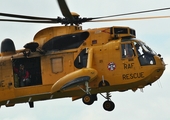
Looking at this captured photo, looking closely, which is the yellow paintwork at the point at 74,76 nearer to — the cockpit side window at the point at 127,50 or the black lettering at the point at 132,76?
the black lettering at the point at 132,76

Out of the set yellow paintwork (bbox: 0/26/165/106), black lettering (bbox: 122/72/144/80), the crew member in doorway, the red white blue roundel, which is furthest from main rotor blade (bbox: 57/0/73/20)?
black lettering (bbox: 122/72/144/80)

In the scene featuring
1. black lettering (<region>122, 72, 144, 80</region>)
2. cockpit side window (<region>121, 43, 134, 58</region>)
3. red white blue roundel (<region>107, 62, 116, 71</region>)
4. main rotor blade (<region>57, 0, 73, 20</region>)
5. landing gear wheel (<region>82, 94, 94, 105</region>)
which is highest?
main rotor blade (<region>57, 0, 73, 20</region>)

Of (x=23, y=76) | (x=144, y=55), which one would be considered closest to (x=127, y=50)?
(x=144, y=55)

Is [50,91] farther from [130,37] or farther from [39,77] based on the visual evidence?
[130,37]

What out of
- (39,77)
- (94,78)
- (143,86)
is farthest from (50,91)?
(143,86)

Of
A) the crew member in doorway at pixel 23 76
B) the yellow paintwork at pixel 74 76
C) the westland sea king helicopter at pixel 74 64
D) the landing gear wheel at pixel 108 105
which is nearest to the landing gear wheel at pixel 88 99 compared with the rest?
the westland sea king helicopter at pixel 74 64

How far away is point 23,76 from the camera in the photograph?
2645 centimetres

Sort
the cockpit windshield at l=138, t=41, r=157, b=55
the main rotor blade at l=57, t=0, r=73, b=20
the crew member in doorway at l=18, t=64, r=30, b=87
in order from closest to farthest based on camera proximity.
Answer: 1. the main rotor blade at l=57, t=0, r=73, b=20
2. the cockpit windshield at l=138, t=41, r=157, b=55
3. the crew member in doorway at l=18, t=64, r=30, b=87

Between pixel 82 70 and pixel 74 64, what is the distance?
147 centimetres

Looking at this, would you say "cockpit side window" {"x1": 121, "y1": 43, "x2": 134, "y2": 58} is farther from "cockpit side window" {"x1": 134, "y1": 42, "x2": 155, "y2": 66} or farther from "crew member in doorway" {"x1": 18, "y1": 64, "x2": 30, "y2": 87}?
"crew member in doorway" {"x1": 18, "y1": 64, "x2": 30, "y2": 87}

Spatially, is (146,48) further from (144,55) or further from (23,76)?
(23,76)

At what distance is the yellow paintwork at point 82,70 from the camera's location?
24.6 metres

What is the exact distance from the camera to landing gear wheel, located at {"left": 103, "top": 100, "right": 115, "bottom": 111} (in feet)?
84.4

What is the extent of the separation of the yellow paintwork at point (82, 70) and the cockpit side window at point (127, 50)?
0.60 ft
